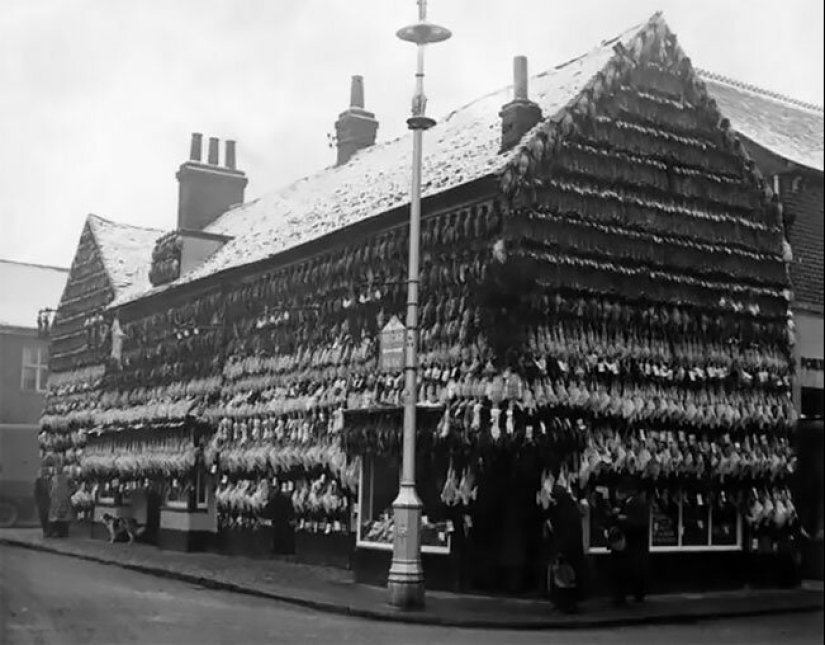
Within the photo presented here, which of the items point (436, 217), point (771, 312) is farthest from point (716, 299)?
point (436, 217)

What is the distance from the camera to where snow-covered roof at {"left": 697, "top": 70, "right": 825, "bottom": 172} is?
1145 centimetres

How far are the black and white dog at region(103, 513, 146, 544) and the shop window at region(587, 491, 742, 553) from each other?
979 cm

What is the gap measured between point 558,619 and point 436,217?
203 inches

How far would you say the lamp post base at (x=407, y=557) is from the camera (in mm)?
12914

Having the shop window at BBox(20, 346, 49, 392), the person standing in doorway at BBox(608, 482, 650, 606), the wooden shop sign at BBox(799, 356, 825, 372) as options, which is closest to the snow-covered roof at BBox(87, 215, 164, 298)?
the shop window at BBox(20, 346, 49, 392)

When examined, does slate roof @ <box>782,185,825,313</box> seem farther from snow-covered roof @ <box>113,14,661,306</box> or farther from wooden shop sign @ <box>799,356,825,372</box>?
snow-covered roof @ <box>113,14,661,306</box>

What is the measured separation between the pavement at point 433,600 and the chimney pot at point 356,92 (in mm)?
4644

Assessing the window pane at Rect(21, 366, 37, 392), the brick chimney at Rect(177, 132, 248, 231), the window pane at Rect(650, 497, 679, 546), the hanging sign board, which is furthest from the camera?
the brick chimney at Rect(177, 132, 248, 231)

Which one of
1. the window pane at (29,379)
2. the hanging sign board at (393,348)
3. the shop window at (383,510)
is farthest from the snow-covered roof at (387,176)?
the window pane at (29,379)

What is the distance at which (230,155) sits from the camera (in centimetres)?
1062

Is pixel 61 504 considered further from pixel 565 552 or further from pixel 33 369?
pixel 565 552

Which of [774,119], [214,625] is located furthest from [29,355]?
[774,119]

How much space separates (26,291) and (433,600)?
19.0ft

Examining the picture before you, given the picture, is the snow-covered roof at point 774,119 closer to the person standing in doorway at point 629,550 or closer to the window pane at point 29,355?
the person standing in doorway at point 629,550
